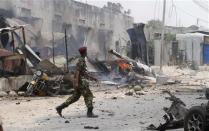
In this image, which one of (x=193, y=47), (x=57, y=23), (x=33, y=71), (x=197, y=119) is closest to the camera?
(x=197, y=119)

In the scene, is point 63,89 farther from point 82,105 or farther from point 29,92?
point 82,105

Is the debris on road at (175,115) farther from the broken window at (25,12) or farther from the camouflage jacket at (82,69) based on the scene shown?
the broken window at (25,12)

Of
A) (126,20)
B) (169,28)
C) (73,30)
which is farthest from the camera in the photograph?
(169,28)

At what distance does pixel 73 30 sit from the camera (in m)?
46.0

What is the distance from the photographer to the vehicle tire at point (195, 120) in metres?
8.56

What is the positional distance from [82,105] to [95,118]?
114 inches

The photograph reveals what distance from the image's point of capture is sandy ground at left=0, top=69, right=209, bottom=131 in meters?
10.8

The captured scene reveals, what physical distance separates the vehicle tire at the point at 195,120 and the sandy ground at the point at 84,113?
1.54m

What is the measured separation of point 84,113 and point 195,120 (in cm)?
480

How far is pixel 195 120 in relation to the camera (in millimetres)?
8750

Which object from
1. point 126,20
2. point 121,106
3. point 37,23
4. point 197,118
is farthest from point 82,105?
point 126,20

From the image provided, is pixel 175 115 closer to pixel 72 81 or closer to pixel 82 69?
pixel 82 69

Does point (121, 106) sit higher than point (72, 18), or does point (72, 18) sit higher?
point (72, 18)

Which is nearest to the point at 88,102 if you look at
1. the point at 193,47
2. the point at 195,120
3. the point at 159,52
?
the point at 195,120
